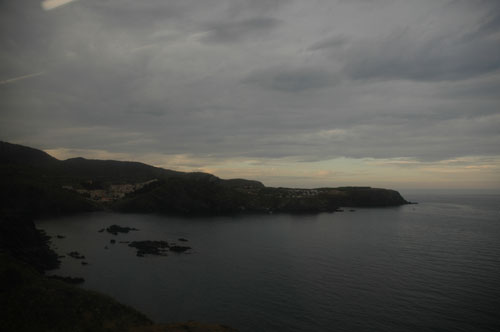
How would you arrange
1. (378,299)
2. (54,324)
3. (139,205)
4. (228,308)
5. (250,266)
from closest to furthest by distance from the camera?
(54,324)
(228,308)
(378,299)
(250,266)
(139,205)

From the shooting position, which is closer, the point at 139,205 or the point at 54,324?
the point at 54,324

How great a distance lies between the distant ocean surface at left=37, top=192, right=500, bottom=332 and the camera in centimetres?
3697

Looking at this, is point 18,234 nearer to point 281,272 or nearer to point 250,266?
point 250,266

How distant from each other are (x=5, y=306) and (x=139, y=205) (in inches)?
6026

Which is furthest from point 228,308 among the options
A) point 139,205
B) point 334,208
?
point 334,208

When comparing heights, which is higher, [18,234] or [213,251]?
[18,234]

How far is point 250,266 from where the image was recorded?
199ft

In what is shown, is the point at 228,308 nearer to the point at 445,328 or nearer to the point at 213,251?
the point at 445,328

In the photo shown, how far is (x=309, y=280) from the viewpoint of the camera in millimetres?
51031

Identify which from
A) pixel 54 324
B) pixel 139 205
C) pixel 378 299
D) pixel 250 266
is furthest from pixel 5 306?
pixel 139 205

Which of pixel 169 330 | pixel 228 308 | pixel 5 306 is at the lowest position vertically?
pixel 228 308

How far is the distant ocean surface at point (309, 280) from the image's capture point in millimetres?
36969

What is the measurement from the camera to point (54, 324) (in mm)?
26828

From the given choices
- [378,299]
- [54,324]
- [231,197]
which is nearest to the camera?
[54,324]
